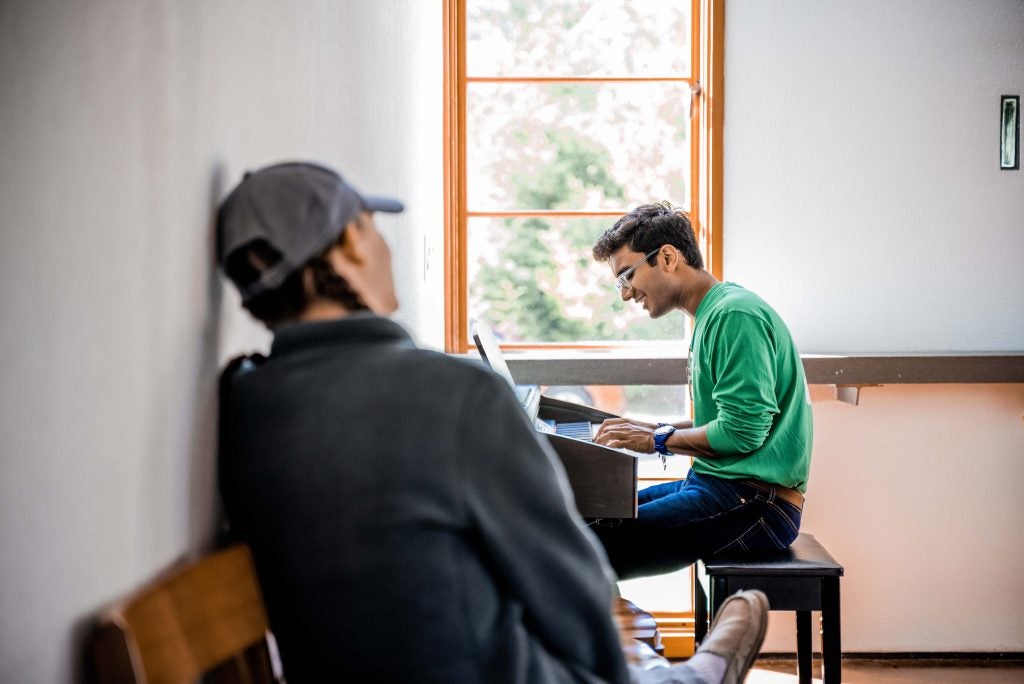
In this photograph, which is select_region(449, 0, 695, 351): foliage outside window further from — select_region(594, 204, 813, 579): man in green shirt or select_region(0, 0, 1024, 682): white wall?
select_region(594, 204, 813, 579): man in green shirt

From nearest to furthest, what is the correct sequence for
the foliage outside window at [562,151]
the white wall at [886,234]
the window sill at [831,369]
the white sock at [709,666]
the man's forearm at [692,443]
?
the white sock at [709,666] → the man's forearm at [692,443] → the window sill at [831,369] → the white wall at [886,234] → the foliage outside window at [562,151]

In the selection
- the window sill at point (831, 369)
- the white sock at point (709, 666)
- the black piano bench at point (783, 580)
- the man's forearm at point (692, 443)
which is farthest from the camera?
the window sill at point (831, 369)

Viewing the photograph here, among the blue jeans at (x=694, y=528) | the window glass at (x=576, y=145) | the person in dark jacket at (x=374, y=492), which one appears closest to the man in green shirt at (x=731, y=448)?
the blue jeans at (x=694, y=528)

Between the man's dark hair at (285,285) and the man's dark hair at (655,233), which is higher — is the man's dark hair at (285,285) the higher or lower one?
the lower one

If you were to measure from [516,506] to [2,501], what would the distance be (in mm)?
537

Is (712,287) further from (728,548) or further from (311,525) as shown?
(311,525)

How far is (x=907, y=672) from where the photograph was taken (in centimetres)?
348

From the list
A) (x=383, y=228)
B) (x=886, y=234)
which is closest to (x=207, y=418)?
(x=383, y=228)

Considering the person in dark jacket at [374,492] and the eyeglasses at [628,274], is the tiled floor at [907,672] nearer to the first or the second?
the eyeglasses at [628,274]

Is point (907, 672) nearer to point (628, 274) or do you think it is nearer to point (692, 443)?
point (692, 443)

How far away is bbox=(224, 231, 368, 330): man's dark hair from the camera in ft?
3.69

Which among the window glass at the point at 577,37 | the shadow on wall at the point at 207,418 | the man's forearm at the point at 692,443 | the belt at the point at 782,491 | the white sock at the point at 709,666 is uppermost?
the window glass at the point at 577,37

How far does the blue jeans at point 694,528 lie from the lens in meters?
2.54

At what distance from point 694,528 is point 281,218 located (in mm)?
1705
